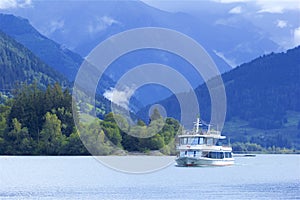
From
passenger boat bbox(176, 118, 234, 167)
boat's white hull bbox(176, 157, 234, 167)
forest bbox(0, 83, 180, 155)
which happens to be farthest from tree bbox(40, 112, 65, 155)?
boat's white hull bbox(176, 157, 234, 167)

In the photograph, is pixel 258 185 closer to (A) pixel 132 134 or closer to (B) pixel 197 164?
(B) pixel 197 164

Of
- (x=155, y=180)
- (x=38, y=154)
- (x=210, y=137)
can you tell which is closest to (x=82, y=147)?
(x=38, y=154)

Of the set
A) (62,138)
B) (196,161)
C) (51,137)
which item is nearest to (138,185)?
(196,161)

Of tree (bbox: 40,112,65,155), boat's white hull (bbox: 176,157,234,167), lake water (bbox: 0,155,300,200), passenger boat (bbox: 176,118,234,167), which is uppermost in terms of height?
tree (bbox: 40,112,65,155)

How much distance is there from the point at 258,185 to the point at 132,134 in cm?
10146

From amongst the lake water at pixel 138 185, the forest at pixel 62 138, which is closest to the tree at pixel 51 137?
the forest at pixel 62 138

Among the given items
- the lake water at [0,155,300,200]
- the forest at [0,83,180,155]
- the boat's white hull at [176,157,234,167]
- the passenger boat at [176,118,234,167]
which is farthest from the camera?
the forest at [0,83,180,155]

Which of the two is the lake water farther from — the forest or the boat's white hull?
the forest

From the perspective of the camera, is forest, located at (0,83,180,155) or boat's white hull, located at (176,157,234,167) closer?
boat's white hull, located at (176,157,234,167)

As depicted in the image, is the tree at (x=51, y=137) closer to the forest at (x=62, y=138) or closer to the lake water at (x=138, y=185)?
the forest at (x=62, y=138)

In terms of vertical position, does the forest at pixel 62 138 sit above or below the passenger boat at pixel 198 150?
above

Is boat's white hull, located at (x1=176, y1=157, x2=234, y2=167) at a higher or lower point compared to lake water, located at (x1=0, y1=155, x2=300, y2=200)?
higher

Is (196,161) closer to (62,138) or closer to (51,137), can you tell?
(62,138)

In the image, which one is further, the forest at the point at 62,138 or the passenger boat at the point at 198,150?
the forest at the point at 62,138
